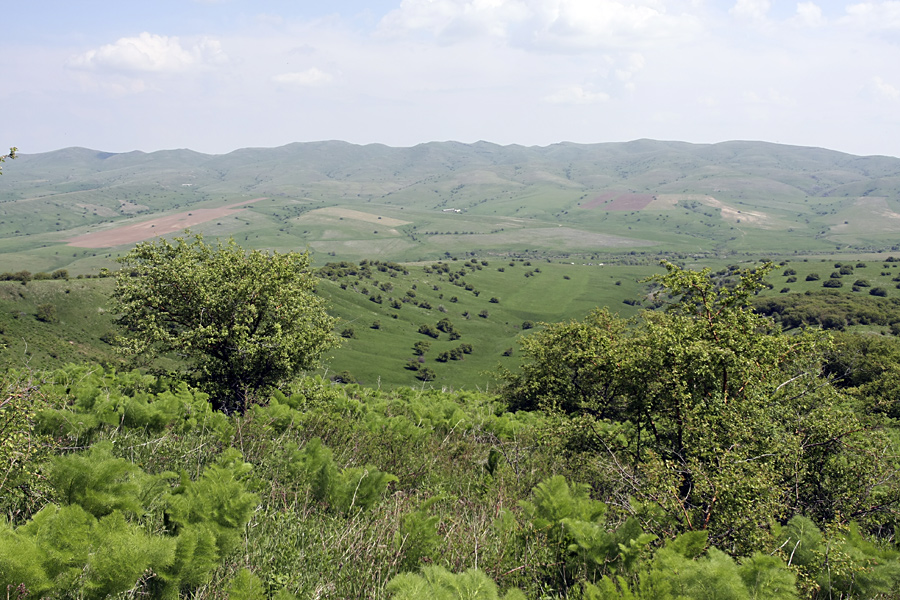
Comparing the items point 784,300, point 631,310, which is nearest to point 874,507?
point 784,300

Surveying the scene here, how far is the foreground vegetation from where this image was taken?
13.3ft

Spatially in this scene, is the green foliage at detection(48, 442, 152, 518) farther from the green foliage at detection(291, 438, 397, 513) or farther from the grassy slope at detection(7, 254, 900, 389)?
the grassy slope at detection(7, 254, 900, 389)

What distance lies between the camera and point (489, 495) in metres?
7.47

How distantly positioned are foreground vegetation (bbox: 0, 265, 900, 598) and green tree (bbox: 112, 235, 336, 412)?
19.0 ft

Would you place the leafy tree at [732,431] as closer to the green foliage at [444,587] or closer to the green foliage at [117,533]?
the green foliage at [444,587]

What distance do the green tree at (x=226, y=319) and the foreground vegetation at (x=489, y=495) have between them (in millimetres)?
5802

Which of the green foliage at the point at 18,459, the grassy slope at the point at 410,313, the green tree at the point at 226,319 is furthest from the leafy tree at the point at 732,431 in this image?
the grassy slope at the point at 410,313

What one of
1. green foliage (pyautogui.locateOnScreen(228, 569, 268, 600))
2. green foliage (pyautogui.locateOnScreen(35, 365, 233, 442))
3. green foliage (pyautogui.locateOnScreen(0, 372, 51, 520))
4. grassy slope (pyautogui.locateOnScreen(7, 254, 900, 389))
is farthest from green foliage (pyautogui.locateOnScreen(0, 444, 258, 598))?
grassy slope (pyautogui.locateOnScreen(7, 254, 900, 389))

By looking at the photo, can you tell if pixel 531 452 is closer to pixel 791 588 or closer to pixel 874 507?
pixel 874 507

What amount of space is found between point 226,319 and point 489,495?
14357 millimetres

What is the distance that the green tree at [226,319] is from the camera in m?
17.8

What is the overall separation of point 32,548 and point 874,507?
10.4 m

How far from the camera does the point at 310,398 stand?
51.4ft

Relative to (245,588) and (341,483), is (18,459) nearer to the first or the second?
(341,483)
